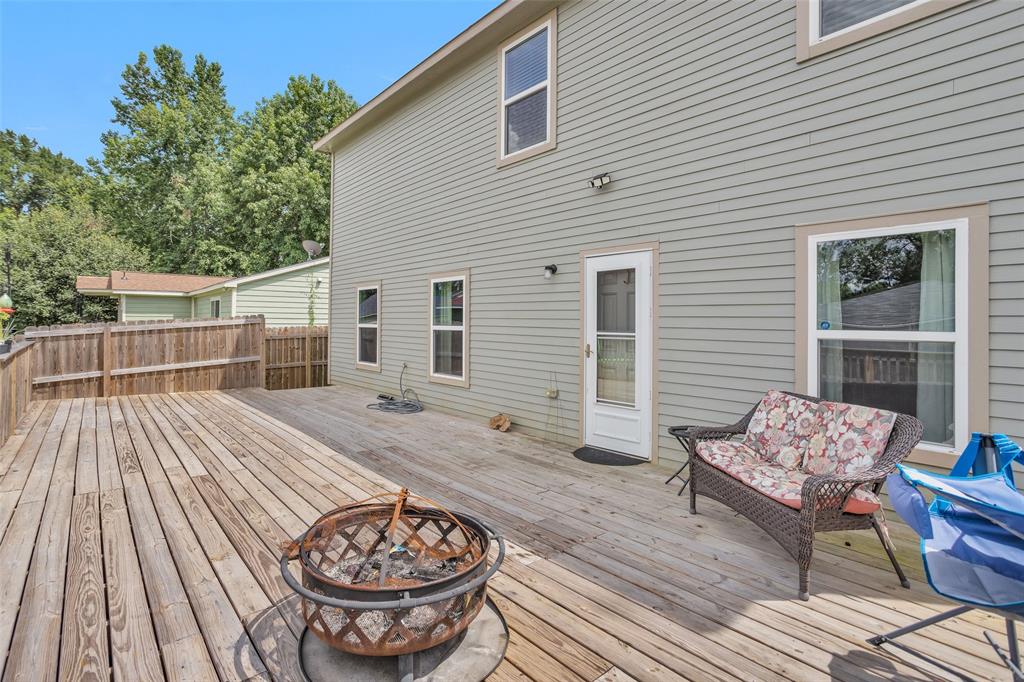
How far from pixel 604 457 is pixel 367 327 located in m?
5.85

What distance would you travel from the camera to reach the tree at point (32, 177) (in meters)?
26.5

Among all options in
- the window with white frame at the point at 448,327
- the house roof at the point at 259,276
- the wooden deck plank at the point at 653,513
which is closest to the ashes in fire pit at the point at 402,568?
the wooden deck plank at the point at 653,513

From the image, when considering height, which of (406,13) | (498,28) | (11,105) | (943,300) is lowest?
(943,300)

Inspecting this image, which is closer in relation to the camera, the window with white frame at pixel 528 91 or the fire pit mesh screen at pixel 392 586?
the fire pit mesh screen at pixel 392 586

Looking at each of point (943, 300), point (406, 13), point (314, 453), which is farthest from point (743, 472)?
point (406, 13)

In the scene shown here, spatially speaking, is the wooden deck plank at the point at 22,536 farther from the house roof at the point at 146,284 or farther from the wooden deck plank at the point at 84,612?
the house roof at the point at 146,284

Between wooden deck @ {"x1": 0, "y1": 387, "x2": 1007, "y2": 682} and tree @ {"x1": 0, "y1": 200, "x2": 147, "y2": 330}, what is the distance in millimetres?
18475

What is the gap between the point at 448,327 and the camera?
701 centimetres

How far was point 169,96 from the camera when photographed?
82.3ft

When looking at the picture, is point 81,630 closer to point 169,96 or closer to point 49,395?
point 49,395

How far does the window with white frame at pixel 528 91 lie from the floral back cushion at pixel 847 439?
406cm

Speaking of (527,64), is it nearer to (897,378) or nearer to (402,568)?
(897,378)

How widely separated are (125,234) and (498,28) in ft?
82.4

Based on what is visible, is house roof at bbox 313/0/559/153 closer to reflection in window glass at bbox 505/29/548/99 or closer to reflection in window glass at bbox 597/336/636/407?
reflection in window glass at bbox 505/29/548/99
